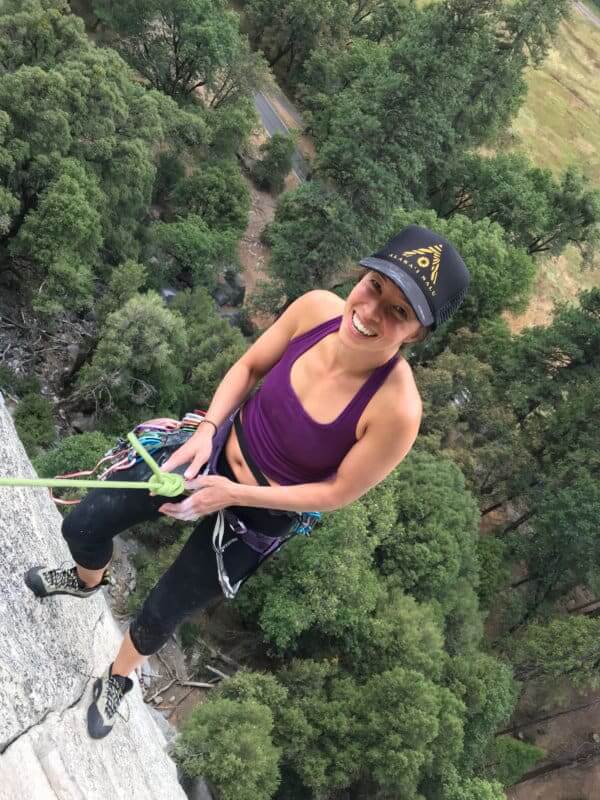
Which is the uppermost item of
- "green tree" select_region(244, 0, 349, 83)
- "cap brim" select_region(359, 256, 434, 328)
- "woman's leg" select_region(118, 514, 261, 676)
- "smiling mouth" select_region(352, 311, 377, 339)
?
"cap brim" select_region(359, 256, 434, 328)

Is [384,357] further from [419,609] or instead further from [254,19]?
[254,19]

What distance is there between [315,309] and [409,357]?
2014cm

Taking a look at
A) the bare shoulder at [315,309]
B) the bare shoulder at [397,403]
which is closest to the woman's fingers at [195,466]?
the bare shoulder at [315,309]

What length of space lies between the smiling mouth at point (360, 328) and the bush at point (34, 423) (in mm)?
12556

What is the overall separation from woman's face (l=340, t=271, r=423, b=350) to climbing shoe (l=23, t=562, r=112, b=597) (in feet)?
8.12

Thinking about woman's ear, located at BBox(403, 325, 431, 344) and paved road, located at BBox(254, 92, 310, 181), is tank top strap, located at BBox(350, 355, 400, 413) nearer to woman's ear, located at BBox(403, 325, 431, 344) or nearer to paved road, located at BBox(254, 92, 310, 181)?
woman's ear, located at BBox(403, 325, 431, 344)

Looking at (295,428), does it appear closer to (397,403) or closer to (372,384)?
(372,384)

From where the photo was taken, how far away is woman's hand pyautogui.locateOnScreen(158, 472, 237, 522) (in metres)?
3.13

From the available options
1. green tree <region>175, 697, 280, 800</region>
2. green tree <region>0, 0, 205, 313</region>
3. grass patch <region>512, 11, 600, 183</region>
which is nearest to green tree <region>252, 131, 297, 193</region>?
green tree <region>0, 0, 205, 313</region>

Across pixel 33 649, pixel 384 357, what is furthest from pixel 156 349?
pixel 384 357

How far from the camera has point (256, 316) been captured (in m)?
23.3

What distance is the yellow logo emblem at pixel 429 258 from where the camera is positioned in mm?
2633

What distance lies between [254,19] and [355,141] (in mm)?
20991

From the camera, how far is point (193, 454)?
3.41 metres
